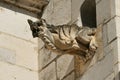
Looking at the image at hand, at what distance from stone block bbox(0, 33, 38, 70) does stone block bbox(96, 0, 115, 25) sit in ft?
4.20

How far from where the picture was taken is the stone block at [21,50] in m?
6.90

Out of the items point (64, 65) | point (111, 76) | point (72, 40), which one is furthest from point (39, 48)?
point (111, 76)

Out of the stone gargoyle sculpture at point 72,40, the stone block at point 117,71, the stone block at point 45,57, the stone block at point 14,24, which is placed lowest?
the stone block at point 45,57

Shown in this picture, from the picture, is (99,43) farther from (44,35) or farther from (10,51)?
(10,51)

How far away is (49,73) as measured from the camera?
22.1ft

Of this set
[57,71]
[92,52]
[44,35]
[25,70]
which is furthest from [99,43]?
[25,70]

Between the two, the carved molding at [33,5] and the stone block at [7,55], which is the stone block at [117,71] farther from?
the carved molding at [33,5]

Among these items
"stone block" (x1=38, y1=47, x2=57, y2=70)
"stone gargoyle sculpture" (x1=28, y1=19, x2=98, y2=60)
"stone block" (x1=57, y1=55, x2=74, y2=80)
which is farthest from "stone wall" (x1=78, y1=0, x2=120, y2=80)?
"stone block" (x1=38, y1=47, x2=57, y2=70)

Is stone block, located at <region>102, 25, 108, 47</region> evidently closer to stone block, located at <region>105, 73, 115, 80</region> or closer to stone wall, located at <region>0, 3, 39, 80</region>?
stone block, located at <region>105, 73, 115, 80</region>

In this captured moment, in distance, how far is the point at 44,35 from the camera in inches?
219

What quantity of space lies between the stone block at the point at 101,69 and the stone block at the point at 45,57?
41.7 inches

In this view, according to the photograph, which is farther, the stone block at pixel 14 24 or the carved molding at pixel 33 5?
the carved molding at pixel 33 5

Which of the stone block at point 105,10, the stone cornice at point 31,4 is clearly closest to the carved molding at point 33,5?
the stone cornice at point 31,4

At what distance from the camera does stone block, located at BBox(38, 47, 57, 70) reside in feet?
22.3
